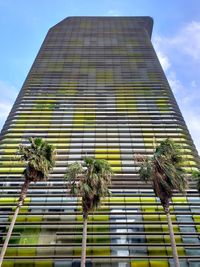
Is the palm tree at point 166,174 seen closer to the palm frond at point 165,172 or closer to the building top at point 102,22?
the palm frond at point 165,172

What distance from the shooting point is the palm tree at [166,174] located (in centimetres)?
2539

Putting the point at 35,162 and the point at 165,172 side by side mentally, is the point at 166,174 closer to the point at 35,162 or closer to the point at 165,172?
the point at 165,172

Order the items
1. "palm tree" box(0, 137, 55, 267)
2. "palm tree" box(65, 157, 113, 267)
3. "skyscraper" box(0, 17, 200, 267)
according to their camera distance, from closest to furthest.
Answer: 1. "palm tree" box(65, 157, 113, 267)
2. "palm tree" box(0, 137, 55, 267)
3. "skyscraper" box(0, 17, 200, 267)

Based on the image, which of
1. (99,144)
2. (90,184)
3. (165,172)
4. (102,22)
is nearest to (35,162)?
(90,184)

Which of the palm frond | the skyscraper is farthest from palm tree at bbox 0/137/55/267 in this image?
the skyscraper

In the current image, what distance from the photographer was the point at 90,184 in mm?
26266

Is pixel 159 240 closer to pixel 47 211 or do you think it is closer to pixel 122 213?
pixel 122 213

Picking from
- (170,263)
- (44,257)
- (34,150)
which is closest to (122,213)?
(170,263)

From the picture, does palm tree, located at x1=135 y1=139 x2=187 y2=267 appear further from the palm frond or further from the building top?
the building top

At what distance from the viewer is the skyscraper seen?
108 feet

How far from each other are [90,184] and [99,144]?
21.9m

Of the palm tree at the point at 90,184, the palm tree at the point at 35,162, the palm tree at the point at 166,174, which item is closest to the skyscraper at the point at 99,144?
the palm tree at the point at 90,184

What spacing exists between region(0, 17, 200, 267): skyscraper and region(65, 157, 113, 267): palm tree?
8.40m

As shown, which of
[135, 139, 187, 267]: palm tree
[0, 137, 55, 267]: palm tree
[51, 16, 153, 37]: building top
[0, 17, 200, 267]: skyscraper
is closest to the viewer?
[135, 139, 187, 267]: palm tree
